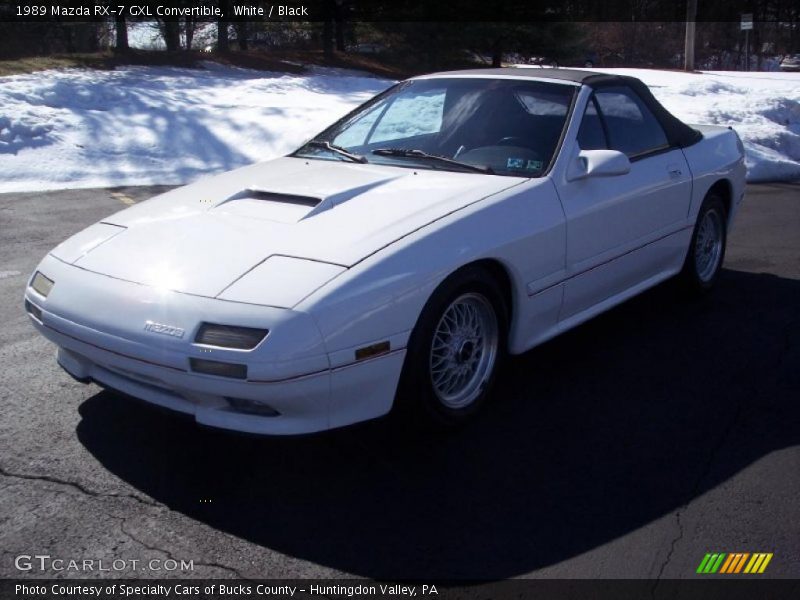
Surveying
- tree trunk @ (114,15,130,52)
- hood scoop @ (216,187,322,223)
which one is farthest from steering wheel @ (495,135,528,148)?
tree trunk @ (114,15,130,52)

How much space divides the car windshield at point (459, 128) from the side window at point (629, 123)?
31 centimetres

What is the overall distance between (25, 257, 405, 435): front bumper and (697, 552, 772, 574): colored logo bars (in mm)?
1274

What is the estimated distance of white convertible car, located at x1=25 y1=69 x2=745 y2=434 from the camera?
3227 millimetres

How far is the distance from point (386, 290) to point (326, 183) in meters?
1.07

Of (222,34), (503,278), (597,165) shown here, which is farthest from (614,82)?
(222,34)

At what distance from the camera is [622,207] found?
15.4 feet

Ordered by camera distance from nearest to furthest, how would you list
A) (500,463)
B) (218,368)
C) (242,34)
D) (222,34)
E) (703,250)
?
(218,368)
(500,463)
(703,250)
(222,34)
(242,34)

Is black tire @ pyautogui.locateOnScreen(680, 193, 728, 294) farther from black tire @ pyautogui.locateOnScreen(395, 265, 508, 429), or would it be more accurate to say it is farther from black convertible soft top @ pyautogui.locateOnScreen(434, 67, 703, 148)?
black tire @ pyautogui.locateOnScreen(395, 265, 508, 429)

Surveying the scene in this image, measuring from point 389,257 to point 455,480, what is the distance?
0.91 m

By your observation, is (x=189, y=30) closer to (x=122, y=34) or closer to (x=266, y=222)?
(x=122, y=34)

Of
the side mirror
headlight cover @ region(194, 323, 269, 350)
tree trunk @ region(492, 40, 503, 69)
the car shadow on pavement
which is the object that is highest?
tree trunk @ region(492, 40, 503, 69)

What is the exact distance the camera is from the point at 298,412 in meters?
3.24

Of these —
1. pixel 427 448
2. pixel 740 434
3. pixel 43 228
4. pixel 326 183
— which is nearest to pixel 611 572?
pixel 427 448

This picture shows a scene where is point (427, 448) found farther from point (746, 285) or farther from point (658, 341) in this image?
point (746, 285)
